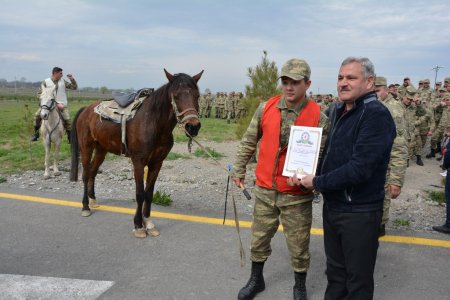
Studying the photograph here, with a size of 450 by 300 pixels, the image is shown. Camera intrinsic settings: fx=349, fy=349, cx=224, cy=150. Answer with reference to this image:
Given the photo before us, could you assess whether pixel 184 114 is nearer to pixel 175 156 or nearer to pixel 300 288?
pixel 300 288

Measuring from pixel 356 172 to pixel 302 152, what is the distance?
1.74 ft

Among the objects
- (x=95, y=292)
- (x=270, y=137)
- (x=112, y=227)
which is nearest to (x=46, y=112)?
(x=112, y=227)

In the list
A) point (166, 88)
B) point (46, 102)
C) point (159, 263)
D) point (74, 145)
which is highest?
point (166, 88)

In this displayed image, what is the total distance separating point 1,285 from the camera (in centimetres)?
334

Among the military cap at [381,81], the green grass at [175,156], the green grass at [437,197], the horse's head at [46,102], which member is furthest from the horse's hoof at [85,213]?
the green grass at [437,197]

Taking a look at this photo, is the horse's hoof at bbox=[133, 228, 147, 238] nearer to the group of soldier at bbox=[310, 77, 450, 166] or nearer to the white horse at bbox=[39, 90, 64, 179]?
the white horse at bbox=[39, 90, 64, 179]

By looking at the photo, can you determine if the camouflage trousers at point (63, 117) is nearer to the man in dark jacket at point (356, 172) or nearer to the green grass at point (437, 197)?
the man in dark jacket at point (356, 172)

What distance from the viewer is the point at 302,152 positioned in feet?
8.88

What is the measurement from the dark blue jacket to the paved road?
53.1 inches

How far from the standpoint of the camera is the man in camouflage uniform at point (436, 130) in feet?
38.4

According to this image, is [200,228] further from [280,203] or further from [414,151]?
[414,151]

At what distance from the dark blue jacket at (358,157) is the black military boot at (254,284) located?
1.12 meters

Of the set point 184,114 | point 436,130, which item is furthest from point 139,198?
point 436,130

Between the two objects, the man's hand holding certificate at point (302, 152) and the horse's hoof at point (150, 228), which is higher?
the man's hand holding certificate at point (302, 152)
